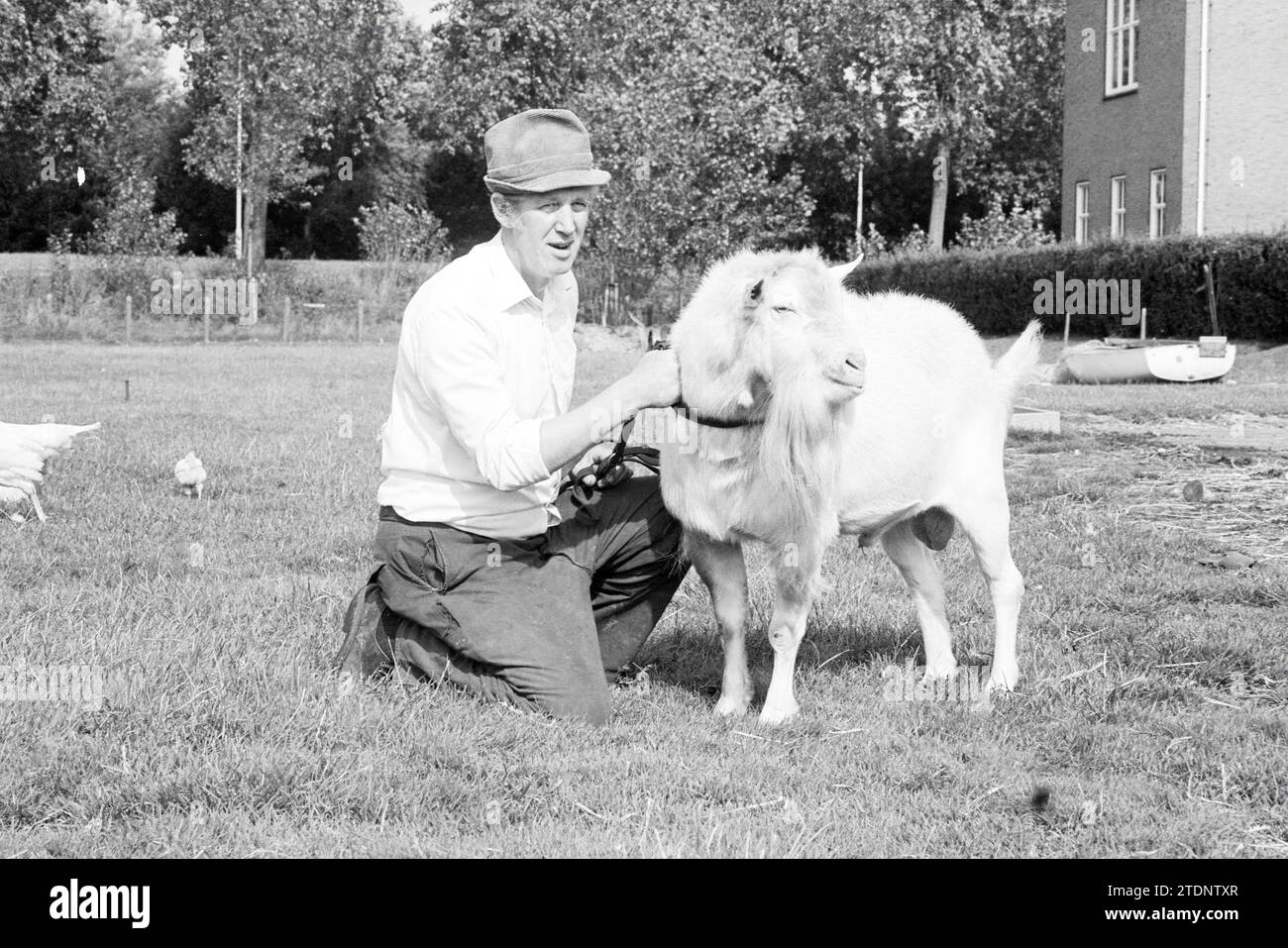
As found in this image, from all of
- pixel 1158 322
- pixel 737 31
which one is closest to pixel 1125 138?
pixel 1158 322

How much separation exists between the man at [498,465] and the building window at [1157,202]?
90.2ft

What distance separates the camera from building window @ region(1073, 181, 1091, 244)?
108 ft

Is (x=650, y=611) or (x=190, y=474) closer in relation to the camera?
(x=650, y=611)

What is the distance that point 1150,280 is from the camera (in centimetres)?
2359

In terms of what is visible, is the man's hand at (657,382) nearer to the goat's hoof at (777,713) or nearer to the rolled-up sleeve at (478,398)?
the rolled-up sleeve at (478,398)

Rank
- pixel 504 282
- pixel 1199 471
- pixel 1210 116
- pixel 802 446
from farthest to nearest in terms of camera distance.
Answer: pixel 1210 116, pixel 1199 471, pixel 504 282, pixel 802 446

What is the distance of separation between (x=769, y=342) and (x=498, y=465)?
925 millimetres

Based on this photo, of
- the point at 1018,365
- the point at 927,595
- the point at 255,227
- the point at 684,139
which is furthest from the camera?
the point at 255,227

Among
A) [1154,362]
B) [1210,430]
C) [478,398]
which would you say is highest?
[1154,362]

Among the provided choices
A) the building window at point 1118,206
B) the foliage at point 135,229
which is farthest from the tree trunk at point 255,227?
the building window at point 1118,206

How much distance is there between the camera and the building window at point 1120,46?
3044 cm

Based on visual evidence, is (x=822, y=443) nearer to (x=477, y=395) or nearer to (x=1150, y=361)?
(x=477, y=395)

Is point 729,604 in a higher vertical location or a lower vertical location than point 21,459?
lower

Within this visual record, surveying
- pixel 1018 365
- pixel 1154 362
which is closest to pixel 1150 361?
pixel 1154 362
